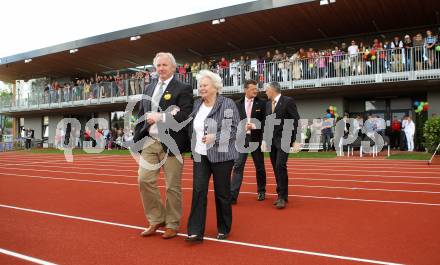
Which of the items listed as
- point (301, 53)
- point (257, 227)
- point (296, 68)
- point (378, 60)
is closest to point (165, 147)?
point (257, 227)

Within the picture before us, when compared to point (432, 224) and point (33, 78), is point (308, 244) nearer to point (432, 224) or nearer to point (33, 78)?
point (432, 224)

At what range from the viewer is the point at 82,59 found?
97.7 ft

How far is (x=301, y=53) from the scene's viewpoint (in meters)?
19.9

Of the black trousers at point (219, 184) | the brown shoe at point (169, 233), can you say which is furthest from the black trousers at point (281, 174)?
the brown shoe at point (169, 233)

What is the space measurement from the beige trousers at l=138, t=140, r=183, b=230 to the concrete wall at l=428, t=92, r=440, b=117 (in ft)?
59.4

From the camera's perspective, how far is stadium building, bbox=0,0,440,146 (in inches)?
691

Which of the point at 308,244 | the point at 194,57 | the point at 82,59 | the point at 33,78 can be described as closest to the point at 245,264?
the point at 308,244

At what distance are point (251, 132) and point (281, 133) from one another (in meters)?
0.51

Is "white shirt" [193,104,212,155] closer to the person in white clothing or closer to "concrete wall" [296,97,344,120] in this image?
the person in white clothing

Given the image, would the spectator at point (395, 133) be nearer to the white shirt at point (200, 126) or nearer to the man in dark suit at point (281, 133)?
the man in dark suit at point (281, 133)

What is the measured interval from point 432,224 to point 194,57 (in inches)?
959

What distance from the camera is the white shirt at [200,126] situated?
445cm

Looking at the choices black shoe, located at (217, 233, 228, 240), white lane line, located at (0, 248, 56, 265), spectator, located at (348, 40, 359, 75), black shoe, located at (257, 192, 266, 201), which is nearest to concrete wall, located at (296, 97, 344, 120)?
spectator, located at (348, 40, 359, 75)

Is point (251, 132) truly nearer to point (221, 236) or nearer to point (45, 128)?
point (221, 236)
